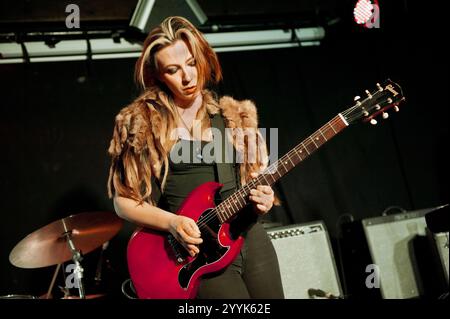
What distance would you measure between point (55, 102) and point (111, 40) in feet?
2.24

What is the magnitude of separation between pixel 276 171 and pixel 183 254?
527 millimetres

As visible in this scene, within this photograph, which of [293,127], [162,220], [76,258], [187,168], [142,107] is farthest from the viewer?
[293,127]

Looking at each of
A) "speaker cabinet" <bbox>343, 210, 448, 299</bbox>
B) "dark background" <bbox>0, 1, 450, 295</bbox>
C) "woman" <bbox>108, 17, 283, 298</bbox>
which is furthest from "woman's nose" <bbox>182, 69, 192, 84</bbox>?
"speaker cabinet" <bbox>343, 210, 448, 299</bbox>

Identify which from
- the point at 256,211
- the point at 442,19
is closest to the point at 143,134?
the point at 256,211

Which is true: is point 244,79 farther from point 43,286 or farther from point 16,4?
point 43,286

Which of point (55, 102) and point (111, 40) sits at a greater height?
point (111, 40)

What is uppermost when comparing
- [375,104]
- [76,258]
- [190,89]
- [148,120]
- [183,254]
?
[190,89]

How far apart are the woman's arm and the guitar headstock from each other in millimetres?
857

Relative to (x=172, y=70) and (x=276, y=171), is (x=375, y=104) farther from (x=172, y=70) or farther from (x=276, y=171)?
(x=172, y=70)

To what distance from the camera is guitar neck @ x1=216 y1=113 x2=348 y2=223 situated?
1.74 m

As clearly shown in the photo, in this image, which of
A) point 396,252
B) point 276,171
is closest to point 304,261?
point 396,252

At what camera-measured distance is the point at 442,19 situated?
4.11m

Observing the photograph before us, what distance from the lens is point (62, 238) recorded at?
2.61m
